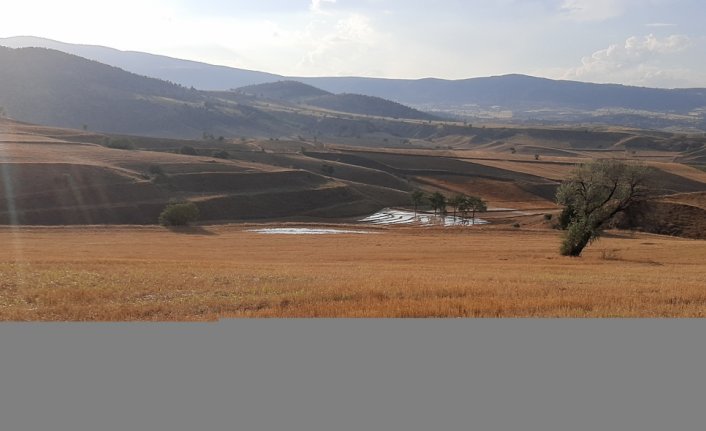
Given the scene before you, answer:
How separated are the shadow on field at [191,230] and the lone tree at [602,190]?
150 feet

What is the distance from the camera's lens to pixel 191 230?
79.2 m

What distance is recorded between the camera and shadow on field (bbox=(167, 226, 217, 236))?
75.9 meters

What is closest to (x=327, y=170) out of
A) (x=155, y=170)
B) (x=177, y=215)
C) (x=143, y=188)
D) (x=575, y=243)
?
(x=155, y=170)

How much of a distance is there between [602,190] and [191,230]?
52691mm

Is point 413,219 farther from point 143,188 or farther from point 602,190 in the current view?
point 602,190

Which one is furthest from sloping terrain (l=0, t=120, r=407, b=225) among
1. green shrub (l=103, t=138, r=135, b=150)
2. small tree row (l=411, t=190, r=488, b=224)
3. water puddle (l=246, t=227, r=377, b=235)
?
water puddle (l=246, t=227, r=377, b=235)

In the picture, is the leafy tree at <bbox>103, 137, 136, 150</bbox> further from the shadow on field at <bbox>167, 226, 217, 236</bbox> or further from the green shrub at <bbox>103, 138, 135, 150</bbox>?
the shadow on field at <bbox>167, 226, 217, 236</bbox>

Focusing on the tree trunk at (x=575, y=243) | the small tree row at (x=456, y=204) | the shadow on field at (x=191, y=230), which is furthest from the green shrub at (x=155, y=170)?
the tree trunk at (x=575, y=243)

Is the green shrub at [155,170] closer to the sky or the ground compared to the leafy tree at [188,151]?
closer to the ground

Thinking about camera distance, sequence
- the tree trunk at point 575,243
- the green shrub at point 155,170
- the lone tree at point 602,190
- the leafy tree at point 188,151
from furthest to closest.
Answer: the leafy tree at point 188,151 < the green shrub at point 155,170 < the lone tree at point 602,190 < the tree trunk at point 575,243

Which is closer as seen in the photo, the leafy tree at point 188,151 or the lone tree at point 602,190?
the lone tree at point 602,190

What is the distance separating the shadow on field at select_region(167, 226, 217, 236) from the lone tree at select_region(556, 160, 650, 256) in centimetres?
4569

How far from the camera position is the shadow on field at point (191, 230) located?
7588cm

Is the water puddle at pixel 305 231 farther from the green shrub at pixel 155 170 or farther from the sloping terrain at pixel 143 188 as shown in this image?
the green shrub at pixel 155 170
